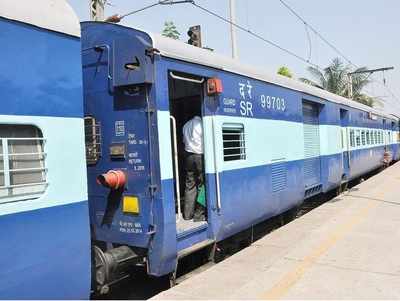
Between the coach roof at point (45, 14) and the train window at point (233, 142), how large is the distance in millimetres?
2772

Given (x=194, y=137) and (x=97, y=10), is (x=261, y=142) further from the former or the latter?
(x=97, y=10)

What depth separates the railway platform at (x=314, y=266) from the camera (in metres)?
4.98

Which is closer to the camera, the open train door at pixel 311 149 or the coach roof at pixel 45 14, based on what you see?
the coach roof at pixel 45 14

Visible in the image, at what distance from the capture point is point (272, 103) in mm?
7887

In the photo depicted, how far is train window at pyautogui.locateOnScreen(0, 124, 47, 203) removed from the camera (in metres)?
3.25

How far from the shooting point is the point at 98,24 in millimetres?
5340

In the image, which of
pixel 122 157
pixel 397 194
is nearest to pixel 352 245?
pixel 122 157

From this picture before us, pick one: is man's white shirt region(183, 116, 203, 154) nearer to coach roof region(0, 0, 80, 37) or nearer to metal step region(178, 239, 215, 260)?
metal step region(178, 239, 215, 260)

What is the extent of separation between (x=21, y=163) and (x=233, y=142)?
140 inches

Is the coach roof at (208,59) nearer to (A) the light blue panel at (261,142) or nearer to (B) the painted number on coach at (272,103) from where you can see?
(B) the painted number on coach at (272,103)

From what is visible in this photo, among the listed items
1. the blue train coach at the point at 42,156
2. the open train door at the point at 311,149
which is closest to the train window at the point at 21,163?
the blue train coach at the point at 42,156

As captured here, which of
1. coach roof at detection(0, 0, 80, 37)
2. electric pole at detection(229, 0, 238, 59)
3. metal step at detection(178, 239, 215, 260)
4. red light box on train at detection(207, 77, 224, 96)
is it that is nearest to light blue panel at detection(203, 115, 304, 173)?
red light box on train at detection(207, 77, 224, 96)

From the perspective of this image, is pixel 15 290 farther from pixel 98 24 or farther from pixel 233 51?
pixel 233 51

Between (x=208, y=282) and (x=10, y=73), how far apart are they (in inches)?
126
